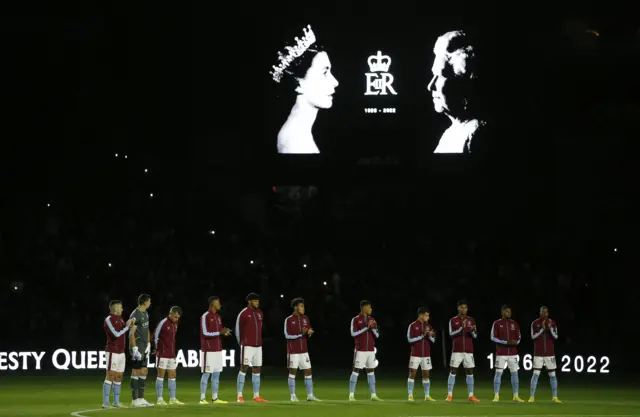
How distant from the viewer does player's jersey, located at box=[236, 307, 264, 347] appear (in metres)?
25.6

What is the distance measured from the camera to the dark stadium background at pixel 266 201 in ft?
123

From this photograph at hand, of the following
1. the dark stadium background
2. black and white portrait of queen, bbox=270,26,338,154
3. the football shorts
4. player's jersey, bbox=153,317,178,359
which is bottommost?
the football shorts

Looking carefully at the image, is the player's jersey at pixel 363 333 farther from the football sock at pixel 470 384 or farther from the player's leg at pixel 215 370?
the player's leg at pixel 215 370

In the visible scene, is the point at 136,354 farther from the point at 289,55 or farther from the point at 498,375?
the point at 289,55

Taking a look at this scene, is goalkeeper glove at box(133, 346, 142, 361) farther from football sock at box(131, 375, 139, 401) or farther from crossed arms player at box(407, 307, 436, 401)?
crossed arms player at box(407, 307, 436, 401)

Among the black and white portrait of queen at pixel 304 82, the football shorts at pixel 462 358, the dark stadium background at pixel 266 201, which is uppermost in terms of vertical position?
A: the black and white portrait of queen at pixel 304 82

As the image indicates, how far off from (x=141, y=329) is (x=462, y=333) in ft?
24.4

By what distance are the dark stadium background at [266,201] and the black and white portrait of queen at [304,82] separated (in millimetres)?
1075

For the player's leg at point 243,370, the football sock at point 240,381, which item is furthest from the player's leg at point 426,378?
the football sock at point 240,381

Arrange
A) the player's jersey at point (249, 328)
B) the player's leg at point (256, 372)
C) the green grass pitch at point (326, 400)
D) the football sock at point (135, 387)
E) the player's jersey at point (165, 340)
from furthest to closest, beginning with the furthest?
the player's jersey at point (249, 328) < the player's leg at point (256, 372) < the player's jersey at point (165, 340) < the football sock at point (135, 387) < the green grass pitch at point (326, 400)

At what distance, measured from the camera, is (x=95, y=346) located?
111 feet

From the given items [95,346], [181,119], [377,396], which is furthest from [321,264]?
[377,396]

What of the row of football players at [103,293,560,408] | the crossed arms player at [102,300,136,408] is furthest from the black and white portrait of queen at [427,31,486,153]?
the crossed arms player at [102,300,136,408]

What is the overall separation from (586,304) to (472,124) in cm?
721
